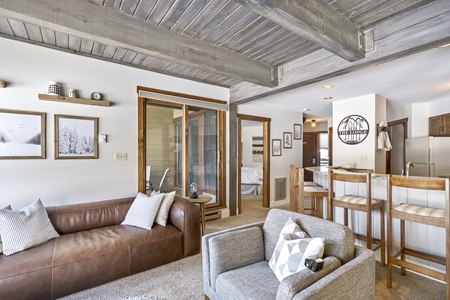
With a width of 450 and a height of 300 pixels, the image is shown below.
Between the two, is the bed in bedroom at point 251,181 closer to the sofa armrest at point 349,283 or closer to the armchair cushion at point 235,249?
the armchair cushion at point 235,249

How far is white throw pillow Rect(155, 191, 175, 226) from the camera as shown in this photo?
9.19 ft

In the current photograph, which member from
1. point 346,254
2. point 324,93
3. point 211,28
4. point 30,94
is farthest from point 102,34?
point 324,93

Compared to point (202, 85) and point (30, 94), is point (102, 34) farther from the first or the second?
point (202, 85)

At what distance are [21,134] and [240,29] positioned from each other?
283 centimetres

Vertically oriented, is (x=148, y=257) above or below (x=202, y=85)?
below

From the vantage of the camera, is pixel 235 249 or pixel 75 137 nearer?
pixel 235 249

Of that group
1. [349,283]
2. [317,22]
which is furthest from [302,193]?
[317,22]

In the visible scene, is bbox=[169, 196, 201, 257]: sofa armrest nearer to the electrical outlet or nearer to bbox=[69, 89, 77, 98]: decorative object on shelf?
the electrical outlet

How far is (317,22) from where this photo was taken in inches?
73.6

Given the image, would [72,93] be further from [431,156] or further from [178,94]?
[431,156]

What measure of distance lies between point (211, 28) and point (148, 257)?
2570mm

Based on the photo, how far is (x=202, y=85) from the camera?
409cm

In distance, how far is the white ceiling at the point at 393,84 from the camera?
2797 mm

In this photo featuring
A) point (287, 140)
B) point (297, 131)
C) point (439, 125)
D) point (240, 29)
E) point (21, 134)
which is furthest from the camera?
point (297, 131)
